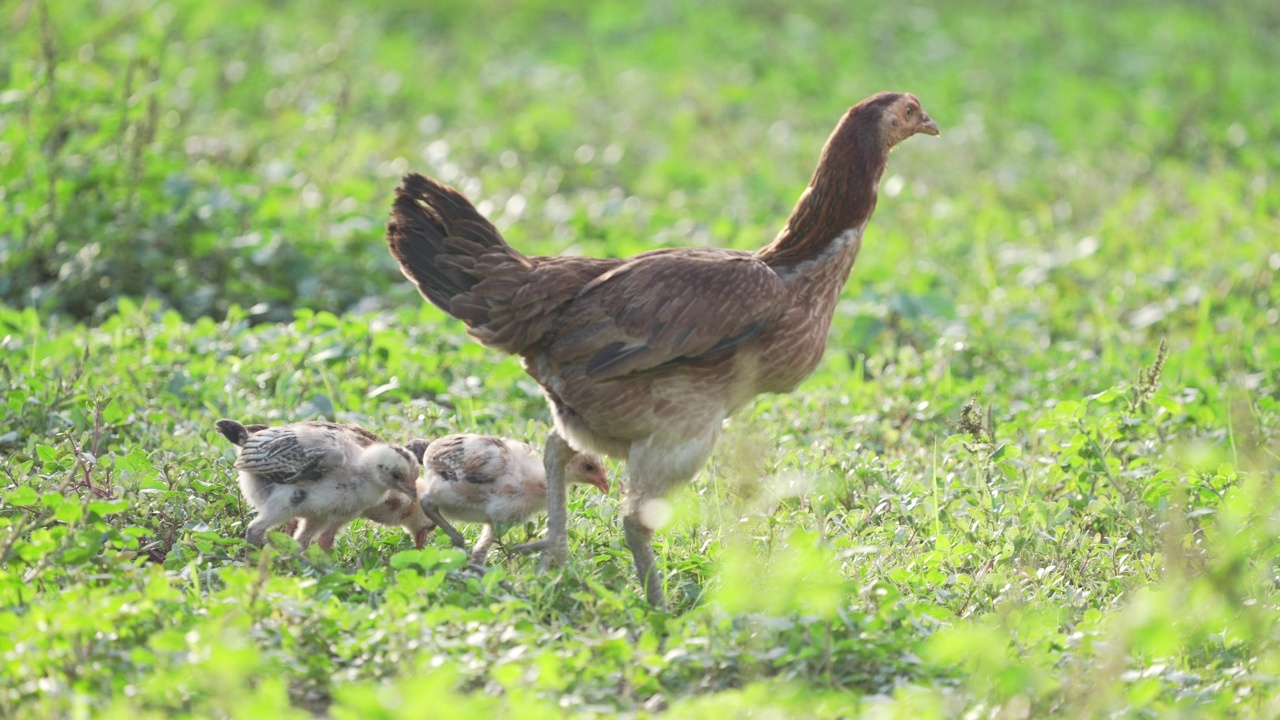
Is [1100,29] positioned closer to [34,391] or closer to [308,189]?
[308,189]

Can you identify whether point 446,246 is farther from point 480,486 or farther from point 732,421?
point 732,421

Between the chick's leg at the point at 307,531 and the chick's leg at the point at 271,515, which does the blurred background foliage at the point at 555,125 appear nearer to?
the chick's leg at the point at 307,531

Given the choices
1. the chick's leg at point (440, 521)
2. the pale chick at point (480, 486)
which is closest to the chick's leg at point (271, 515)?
the pale chick at point (480, 486)

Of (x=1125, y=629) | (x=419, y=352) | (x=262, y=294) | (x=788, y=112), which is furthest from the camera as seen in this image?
(x=788, y=112)

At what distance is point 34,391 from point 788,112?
7.80 metres

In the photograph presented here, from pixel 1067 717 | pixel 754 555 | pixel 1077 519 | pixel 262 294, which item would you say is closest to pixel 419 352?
pixel 262 294

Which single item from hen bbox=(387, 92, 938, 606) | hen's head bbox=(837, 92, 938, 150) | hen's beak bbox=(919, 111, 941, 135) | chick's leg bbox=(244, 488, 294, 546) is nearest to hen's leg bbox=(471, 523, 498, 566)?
hen bbox=(387, 92, 938, 606)

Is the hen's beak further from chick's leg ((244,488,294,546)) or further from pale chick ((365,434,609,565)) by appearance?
chick's leg ((244,488,294,546))

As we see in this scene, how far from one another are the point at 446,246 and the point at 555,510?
101 centimetres

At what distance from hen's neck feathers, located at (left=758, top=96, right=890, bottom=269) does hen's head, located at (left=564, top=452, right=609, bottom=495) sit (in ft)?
3.22

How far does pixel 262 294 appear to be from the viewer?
808 centimetres

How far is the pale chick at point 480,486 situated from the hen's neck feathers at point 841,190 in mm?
1126

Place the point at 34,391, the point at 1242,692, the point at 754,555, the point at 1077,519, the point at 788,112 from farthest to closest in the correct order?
the point at 788,112 → the point at 34,391 → the point at 1077,519 → the point at 754,555 → the point at 1242,692

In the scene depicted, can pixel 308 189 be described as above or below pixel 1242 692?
above
